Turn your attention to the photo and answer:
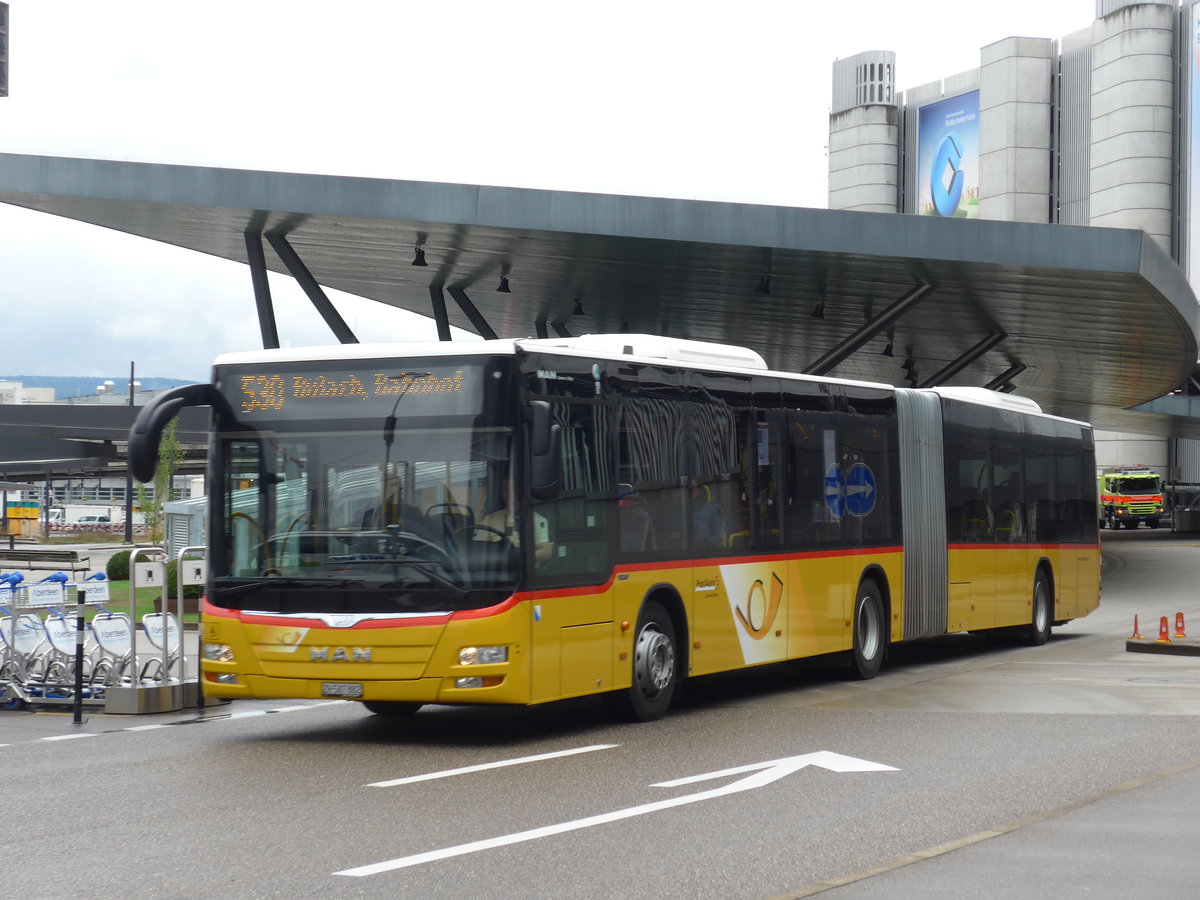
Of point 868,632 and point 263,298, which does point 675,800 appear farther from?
point 263,298

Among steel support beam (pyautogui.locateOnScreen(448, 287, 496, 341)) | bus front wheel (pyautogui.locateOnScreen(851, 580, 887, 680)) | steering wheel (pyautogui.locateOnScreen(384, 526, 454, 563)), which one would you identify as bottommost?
bus front wheel (pyautogui.locateOnScreen(851, 580, 887, 680))

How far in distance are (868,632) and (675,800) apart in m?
8.02

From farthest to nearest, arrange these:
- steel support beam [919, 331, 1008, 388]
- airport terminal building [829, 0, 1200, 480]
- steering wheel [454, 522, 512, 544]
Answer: airport terminal building [829, 0, 1200, 480] → steel support beam [919, 331, 1008, 388] → steering wheel [454, 522, 512, 544]

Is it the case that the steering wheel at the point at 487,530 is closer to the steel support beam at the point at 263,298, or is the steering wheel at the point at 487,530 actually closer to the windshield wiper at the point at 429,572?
the windshield wiper at the point at 429,572

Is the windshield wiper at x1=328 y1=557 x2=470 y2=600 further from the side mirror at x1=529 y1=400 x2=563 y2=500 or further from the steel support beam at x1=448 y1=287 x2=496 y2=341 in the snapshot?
the steel support beam at x1=448 y1=287 x2=496 y2=341

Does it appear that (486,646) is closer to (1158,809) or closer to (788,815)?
(788,815)

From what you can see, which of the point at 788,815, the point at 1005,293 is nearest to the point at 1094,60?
the point at 1005,293

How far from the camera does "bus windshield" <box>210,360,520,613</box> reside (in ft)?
36.4

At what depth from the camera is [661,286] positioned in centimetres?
3169

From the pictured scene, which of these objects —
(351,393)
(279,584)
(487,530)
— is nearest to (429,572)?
(487,530)

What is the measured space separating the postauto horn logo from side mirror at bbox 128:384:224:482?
88.7 metres

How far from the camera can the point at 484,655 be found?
11.0m

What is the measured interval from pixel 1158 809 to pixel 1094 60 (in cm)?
8232

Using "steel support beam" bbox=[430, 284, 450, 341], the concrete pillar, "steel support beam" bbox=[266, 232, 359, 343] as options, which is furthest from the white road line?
the concrete pillar
